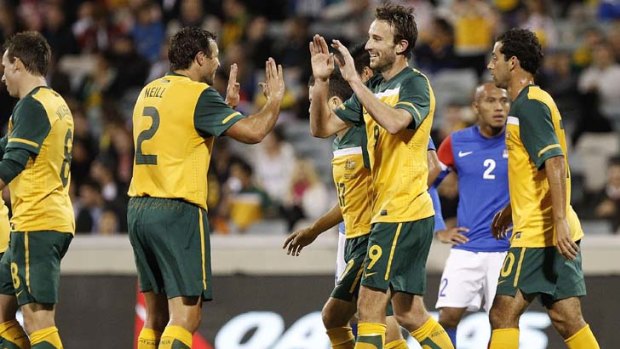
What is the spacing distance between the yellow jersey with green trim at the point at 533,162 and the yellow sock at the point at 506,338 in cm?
50

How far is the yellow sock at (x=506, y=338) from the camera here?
23.2ft

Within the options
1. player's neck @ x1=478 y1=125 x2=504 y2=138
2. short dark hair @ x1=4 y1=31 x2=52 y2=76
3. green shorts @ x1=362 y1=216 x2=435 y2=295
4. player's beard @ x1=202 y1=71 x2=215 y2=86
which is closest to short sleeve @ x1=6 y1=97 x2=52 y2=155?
short dark hair @ x1=4 y1=31 x2=52 y2=76

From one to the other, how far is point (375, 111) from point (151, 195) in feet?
4.61

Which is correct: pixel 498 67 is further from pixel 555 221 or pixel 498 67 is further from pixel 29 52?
pixel 29 52

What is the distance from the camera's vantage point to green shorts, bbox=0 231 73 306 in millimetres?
7305

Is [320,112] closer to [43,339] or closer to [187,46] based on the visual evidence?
[187,46]

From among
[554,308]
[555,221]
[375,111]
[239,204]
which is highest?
[375,111]

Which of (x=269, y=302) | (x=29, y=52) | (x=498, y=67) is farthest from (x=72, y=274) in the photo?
(x=498, y=67)

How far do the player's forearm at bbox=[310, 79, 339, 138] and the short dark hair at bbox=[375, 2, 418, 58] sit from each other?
49cm

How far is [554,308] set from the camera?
7176mm

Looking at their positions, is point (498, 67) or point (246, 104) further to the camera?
point (246, 104)

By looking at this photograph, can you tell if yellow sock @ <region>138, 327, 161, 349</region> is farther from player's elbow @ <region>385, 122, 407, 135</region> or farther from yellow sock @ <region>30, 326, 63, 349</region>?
player's elbow @ <region>385, 122, 407, 135</region>

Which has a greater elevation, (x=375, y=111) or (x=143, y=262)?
(x=375, y=111)

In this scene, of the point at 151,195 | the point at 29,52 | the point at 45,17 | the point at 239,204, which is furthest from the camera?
the point at 45,17
